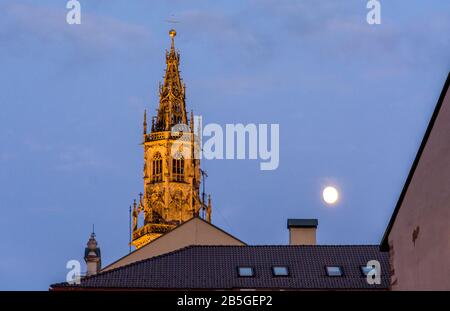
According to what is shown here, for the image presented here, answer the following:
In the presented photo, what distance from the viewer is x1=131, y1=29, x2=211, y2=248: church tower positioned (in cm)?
17550

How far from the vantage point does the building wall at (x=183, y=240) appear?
8188 cm

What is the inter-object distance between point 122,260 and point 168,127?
320 ft

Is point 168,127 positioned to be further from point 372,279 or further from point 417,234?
point 417,234

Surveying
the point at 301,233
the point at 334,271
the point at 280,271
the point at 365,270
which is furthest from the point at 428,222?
the point at 301,233

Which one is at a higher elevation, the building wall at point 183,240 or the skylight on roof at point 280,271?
the building wall at point 183,240

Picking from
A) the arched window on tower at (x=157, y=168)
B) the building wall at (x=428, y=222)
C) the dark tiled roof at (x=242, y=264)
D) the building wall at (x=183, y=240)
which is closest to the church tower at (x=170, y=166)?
the arched window on tower at (x=157, y=168)

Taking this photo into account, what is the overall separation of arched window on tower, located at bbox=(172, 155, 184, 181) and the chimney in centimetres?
9871

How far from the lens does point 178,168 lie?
592ft

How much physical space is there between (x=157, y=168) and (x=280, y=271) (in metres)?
112

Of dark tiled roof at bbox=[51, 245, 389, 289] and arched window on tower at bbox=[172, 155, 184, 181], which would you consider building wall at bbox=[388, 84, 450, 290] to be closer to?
dark tiled roof at bbox=[51, 245, 389, 289]

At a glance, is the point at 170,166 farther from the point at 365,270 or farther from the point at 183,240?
the point at 365,270

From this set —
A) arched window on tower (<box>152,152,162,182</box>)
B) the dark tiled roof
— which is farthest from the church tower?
the dark tiled roof

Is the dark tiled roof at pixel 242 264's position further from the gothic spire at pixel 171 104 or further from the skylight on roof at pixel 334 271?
the gothic spire at pixel 171 104
